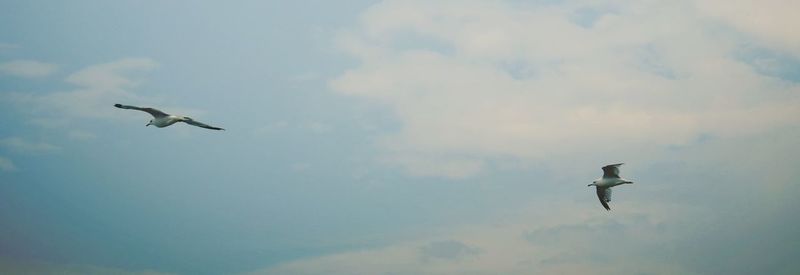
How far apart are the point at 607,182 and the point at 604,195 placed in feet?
7.20

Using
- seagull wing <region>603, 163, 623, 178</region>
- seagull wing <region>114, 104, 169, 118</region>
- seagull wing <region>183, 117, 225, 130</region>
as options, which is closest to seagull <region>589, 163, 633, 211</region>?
seagull wing <region>603, 163, 623, 178</region>

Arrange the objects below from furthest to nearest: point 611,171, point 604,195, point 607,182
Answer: point 604,195 → point 607,182 → point 611,171

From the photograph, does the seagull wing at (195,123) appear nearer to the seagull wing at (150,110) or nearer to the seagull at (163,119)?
the seagull at (163,119)

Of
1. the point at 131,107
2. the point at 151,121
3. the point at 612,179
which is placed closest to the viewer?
the point at 131,107

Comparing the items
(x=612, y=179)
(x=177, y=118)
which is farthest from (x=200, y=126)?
(x=612, y=179)

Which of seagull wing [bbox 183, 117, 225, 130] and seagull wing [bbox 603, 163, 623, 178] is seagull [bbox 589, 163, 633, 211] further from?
seagull wing [bbox 183, 117, 225, 130]

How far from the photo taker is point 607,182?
209ft

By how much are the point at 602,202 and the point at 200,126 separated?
116ft

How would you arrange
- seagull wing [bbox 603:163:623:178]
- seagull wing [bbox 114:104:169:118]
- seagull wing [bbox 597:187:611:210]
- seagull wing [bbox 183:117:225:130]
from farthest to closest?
seagull wing [bbox 597:187:611:210]
seagull wing [bbox 603:163:623:178]
seagull wing [bbox 183:117:225:130]
seagull wing [bbox 114:104:169:118]

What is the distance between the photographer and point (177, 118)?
55.3 meters

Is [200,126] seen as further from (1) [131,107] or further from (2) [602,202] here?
(2) [602,202]

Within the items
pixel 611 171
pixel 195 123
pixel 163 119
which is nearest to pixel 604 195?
pixel 611 171

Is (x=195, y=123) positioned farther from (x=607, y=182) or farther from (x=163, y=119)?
(x=607, y=182)

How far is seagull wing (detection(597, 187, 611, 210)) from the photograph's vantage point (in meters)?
65.2
